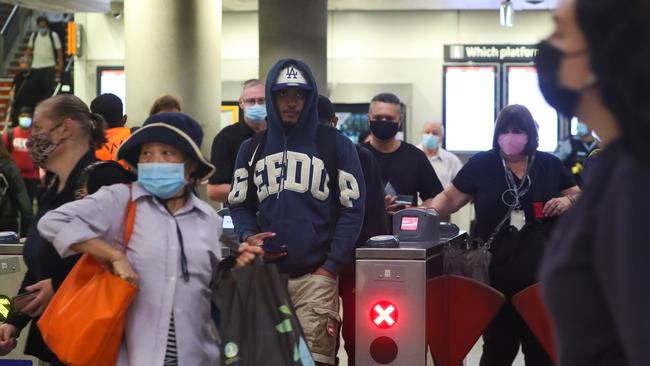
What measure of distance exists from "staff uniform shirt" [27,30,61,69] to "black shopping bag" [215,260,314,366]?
16.9 meters

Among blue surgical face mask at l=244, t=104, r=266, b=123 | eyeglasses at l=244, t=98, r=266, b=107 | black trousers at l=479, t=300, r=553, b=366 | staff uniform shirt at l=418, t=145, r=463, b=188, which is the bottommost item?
black trousers at l=479, t=300, r=553, b=366

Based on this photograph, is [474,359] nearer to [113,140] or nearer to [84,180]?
[113,140]

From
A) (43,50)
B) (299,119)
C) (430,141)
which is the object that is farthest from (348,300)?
(43,50)

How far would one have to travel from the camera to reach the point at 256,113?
292 inches

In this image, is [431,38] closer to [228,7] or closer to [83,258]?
[228,7]

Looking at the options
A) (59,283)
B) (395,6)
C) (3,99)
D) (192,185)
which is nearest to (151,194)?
(192,185)

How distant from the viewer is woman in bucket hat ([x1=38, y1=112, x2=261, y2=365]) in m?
3.96

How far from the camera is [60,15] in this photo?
883 inches

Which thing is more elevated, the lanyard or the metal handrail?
the metal handrail

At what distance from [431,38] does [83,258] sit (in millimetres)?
14517

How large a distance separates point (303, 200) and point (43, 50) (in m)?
16.3

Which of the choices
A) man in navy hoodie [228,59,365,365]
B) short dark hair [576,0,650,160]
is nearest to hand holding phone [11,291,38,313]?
man in navy hoodie [228,59,365,365]

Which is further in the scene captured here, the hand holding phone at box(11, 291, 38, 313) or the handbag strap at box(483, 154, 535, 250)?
the handbag strap at box(483, 154, 535, 250)

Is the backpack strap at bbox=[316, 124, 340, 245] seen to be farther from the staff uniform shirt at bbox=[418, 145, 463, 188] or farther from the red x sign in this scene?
the staff uniform shirt at bbox=[418, 145, 463, 188]
